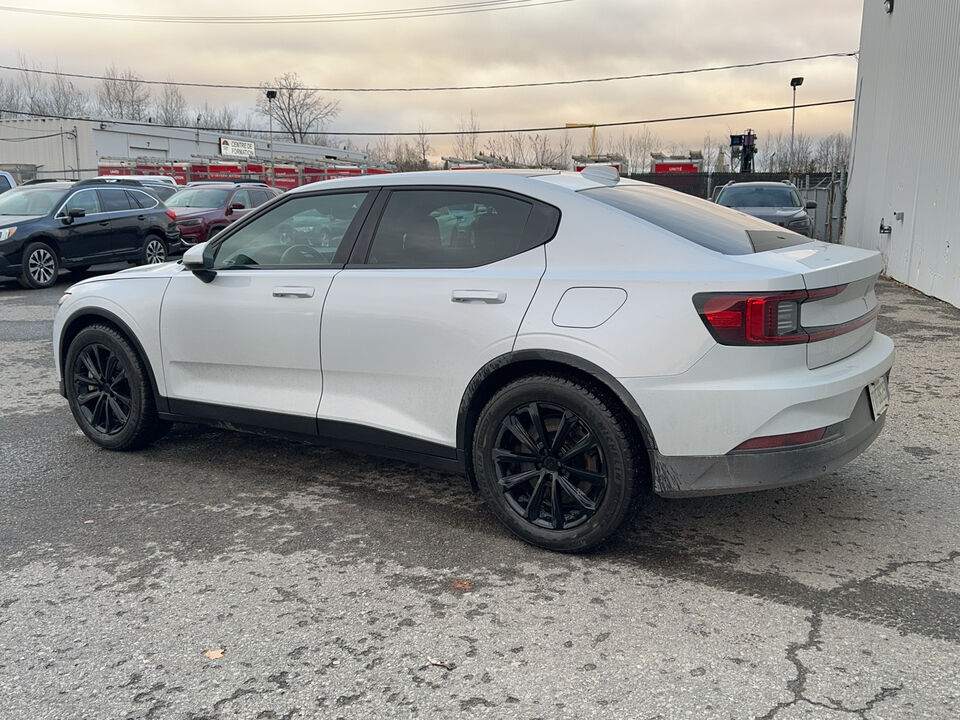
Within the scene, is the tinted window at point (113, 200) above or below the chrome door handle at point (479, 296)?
above

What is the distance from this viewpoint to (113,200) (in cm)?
1516

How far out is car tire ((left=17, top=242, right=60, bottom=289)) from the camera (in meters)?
13.6

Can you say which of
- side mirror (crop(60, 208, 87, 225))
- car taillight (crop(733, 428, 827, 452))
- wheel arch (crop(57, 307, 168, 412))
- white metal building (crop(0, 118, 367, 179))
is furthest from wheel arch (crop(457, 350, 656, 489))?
white metal building (crop(0, 118, 367, 179))

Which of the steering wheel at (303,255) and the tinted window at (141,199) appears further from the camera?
the tinted window at (141,199)

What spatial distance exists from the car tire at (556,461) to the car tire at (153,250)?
13.1 meters

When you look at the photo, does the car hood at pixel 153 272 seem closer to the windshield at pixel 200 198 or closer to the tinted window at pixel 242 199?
the windshield at pixel 200 198

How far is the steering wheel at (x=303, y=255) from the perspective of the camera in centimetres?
446

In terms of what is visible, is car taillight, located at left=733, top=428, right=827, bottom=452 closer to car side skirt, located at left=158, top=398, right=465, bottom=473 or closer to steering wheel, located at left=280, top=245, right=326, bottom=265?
car side skirt, located at left=158, top=398, right=465, bottom=473

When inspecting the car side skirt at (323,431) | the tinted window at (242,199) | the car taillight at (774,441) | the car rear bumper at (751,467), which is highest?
the tinted window at (242,199)

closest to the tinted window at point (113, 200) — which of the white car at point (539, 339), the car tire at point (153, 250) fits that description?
the car tire at point (153, 250)

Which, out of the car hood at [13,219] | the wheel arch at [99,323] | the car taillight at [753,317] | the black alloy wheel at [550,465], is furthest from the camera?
the car hood at [13,219]

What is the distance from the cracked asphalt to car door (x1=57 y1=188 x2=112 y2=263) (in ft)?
33.6

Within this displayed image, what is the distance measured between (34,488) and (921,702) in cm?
442

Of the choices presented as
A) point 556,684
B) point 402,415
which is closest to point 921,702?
point 556,684
